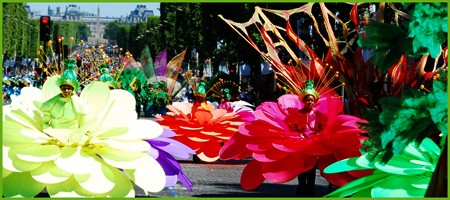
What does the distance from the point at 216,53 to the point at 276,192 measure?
43.7m

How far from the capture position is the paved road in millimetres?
12914

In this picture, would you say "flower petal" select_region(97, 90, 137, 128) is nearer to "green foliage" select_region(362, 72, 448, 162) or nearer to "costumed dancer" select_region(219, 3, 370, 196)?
"costumed dancer" select_region(219, 3, 370, 196)

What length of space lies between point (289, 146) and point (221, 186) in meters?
4.73

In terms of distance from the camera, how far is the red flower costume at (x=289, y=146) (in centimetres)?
952

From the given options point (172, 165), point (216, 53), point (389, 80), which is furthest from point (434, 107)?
point (216, 53)

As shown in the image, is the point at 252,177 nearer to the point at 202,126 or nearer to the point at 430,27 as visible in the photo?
the point at 430,27

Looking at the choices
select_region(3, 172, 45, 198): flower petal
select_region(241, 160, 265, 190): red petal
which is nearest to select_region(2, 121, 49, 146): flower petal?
select_region(3, 172, 45, 198): flower petal

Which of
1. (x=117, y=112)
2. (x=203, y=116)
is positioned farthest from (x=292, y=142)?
(x=203, y=116)

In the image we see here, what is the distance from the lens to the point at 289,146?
9.80 metres

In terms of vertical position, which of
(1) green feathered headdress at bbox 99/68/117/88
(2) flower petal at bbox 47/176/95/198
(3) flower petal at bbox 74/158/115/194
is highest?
(3) flower petal at bbox 74/158/115/194

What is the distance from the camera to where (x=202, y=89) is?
1741 centimetres

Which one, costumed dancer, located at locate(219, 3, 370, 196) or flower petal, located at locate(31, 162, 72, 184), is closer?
flower petal, located at locate(31, 162, 72, 184)

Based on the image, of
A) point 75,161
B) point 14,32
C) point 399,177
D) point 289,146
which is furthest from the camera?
point 14,32

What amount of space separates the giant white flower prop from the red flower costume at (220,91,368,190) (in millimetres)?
1968
